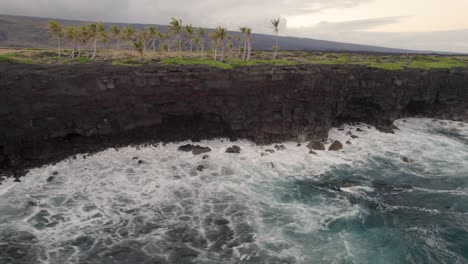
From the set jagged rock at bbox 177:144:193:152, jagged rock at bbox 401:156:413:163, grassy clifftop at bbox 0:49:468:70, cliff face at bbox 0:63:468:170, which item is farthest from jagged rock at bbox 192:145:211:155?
jagged rock at bbox 401:156:413:163

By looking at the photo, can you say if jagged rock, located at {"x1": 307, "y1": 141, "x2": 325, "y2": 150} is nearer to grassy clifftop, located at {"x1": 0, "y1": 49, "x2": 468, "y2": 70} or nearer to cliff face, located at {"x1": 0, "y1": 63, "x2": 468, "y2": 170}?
cliff face, located at {"x1": 0, "y1": 63, "x2": 468, "y2": 170}

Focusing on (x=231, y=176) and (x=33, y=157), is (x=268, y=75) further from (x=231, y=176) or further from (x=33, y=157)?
(x=33, y=157)

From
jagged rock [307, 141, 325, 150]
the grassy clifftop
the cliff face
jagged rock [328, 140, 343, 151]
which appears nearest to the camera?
the cliff face

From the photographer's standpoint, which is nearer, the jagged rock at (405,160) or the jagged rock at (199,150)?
the jagged rock at (199,150)

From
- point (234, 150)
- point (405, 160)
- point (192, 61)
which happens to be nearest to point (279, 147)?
point (234, 150)

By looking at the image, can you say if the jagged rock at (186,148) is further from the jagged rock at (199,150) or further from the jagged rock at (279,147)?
the jagged rock at (279,147)

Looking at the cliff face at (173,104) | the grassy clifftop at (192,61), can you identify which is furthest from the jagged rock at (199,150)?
the grassy clifftop at (192,61)
